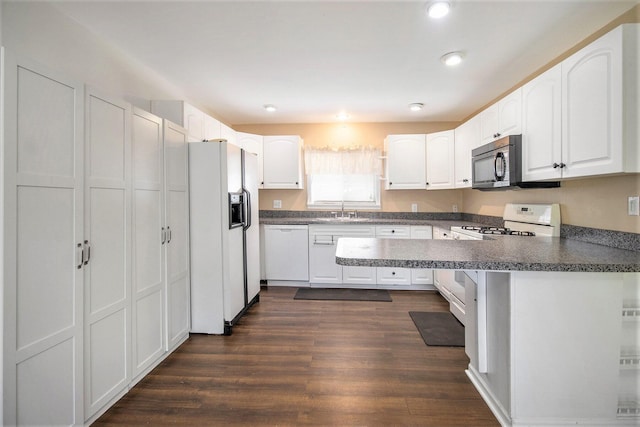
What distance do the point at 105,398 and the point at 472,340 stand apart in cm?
226

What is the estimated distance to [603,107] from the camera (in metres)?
1.57

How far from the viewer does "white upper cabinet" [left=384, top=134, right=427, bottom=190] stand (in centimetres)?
409

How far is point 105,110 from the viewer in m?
1.67

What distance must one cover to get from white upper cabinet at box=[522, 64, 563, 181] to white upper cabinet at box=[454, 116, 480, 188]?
0.86 metres

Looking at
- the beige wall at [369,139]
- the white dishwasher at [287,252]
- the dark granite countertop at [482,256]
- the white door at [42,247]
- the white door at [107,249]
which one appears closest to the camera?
the white door at [42,247]

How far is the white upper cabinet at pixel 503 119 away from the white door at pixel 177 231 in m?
2.74

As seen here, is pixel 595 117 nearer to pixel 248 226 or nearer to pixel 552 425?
pixel 552 425

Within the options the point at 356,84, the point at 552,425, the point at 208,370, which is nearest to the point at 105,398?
the point at 208,370

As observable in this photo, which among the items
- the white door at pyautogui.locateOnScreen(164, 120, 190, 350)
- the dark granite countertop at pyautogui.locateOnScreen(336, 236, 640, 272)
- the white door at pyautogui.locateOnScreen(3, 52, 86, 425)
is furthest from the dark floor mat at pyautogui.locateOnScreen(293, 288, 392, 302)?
the white door at pyautogui.locateOnScreen(3, 52, 86, 425)

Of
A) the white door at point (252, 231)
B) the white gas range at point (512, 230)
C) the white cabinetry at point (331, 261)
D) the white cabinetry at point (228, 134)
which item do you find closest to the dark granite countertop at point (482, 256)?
the white gas range at point (512, 230)

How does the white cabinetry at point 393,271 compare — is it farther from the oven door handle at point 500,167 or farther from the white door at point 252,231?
the white door at point 252,231

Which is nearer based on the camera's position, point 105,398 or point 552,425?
point 552,425

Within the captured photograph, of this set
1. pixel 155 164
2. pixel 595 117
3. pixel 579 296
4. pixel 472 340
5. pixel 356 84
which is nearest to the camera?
pixel 579 296

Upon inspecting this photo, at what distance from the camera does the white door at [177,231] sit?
232 cm
